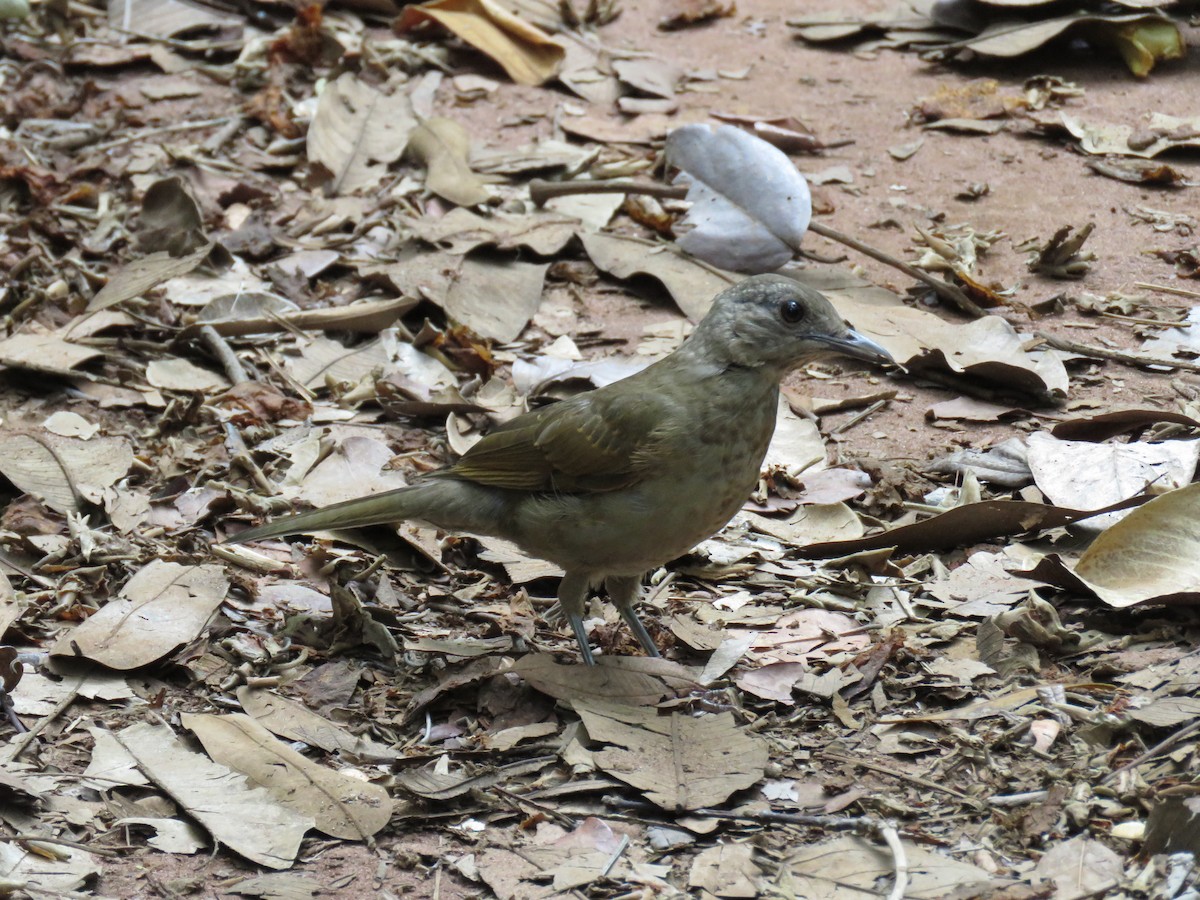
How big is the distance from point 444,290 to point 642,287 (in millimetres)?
972

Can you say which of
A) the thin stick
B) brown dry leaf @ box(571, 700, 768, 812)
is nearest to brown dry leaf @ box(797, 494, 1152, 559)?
brown dry leaf @ box(571, 700, 768, 812)

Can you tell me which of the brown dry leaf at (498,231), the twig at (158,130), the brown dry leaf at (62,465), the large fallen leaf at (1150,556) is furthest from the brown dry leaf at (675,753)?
the twig at (158,130)

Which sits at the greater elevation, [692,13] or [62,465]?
[692,13]

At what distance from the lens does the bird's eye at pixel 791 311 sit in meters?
4.70

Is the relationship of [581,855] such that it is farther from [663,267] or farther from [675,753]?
[663,267]

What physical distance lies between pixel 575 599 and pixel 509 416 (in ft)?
4.33

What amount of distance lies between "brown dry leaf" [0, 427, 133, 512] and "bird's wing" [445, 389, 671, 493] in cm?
143

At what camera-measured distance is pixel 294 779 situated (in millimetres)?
3992

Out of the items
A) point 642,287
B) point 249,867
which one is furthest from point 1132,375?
point 249,867

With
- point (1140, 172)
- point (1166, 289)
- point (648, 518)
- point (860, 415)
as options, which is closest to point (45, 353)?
point (648, 518)

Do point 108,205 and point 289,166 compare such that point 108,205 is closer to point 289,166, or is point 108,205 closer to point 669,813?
point 289,166

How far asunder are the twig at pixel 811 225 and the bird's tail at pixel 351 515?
2.47 m

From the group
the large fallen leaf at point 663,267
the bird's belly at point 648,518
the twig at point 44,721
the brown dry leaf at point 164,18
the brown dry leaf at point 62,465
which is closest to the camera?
the twig at point 44,721

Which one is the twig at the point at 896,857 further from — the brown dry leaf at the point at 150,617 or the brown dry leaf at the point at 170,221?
the brown dry leaf at the point at 170,221
